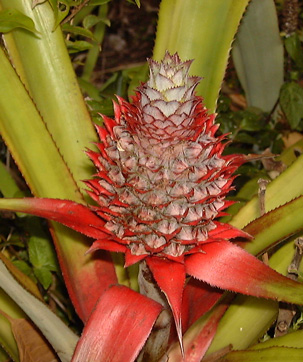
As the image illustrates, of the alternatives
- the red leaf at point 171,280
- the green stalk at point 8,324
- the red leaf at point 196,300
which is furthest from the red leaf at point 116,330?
the green stalk at point 8,324

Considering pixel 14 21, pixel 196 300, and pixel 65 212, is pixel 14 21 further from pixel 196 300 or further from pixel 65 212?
pixel 196 300

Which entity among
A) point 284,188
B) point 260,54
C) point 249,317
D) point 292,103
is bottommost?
point 249,317

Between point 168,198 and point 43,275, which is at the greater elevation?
point 168,198

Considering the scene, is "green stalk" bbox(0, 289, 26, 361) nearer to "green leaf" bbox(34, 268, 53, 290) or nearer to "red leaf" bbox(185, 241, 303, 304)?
"green leaf" bbox(34, 268, 53, 290)

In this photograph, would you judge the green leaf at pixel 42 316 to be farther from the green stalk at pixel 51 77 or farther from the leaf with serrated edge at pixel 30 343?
the green stalk at pixel 51 77

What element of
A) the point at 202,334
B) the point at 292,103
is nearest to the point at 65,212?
the point at 202,334

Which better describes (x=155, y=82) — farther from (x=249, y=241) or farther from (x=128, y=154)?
(x=249, y=241)

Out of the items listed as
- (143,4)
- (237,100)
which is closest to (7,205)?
(237,100)
